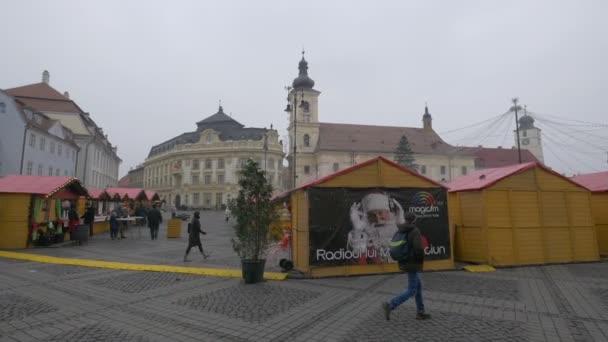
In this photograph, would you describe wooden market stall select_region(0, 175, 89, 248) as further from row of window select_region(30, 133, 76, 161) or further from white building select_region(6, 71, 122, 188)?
white building select_region(6, 71, 122, 188)

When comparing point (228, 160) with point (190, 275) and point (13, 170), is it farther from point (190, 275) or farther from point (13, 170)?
point (190, 275)

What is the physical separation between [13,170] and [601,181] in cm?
4383

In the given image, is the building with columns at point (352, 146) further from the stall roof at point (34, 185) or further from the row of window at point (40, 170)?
the stall roof at point (34, 185)

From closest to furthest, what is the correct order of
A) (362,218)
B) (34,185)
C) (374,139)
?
(362,218) → (34,185) → (374,139)

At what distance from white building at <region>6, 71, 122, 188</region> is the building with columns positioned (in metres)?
32.9

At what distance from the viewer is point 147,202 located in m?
37.9

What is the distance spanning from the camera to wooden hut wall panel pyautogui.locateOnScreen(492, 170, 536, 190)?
39.7ft

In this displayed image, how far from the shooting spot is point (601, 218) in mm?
14594

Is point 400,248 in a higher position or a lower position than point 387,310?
higher

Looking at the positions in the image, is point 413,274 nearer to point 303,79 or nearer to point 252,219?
point 252,219

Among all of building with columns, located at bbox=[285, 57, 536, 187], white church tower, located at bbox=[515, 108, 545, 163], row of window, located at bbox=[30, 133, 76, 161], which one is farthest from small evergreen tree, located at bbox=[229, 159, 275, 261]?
white church tower, located at bbox=[515, 108, 545, 163]

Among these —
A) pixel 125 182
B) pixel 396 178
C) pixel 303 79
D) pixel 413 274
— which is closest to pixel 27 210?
pixel 396 178

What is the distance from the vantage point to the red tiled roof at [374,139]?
246 feet

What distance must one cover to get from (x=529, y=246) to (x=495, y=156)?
88.1 meters
